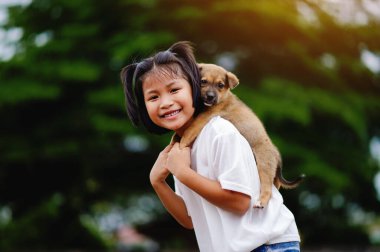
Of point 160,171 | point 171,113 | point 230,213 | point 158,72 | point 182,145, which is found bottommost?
point 230,213

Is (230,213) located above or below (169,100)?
below

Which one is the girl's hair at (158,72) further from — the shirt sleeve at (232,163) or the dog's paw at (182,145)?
the shirt sleeve at (232,163)

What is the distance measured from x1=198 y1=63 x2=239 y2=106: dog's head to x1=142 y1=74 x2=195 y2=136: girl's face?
0.96m

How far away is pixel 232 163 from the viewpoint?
2.06 meters

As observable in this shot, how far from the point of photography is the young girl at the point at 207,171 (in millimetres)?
2055

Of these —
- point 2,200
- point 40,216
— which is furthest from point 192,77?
point 2,200

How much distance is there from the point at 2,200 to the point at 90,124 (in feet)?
11.0

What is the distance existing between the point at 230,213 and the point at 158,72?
1.98 feet

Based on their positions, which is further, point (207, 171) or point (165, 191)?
point (165, 191)

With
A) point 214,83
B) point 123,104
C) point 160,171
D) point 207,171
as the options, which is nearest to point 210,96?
point 214,83

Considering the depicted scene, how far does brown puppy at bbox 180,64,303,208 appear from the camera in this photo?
276 centimetres

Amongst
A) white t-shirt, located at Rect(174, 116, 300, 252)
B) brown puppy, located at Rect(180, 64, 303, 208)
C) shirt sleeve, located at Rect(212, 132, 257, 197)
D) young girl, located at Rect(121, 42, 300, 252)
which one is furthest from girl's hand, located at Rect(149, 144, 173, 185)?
shirt sleeve, located at Rect(212, 132, 257, 197)

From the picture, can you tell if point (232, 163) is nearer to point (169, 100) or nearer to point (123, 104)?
point (169, 100)

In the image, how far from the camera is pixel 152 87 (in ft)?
7.48
